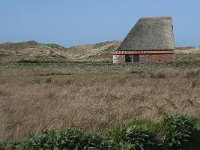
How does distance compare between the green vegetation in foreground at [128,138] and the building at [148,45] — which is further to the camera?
the building at [148,45]

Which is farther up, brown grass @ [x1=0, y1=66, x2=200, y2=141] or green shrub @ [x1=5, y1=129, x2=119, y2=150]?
green shrub @ [x1=5, y1=129, x2=119, y2=150]

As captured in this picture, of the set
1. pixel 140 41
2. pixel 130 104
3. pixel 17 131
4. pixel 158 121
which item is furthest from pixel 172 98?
pixel 140 41

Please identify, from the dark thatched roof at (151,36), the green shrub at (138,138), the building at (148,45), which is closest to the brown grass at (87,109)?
the green shrub at (138,138)

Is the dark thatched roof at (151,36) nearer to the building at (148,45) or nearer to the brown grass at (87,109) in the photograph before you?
the building at (148,45)

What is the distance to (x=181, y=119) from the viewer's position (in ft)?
29.4

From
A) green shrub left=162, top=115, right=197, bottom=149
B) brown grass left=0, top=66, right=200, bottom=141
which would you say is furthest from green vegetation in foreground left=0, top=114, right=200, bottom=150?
brown grass left=0, top=66, right=200, bottom=141

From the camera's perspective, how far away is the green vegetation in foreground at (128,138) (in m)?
6.78

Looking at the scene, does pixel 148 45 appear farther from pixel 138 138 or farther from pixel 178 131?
pixel 138 138

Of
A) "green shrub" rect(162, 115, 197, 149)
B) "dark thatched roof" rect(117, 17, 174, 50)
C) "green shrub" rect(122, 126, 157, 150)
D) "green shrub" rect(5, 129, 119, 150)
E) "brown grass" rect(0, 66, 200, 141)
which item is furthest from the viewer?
"dark thatched roof" rect(117, 17, 174, 50)

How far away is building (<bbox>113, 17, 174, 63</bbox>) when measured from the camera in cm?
5147

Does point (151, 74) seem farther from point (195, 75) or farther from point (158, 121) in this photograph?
point (158, 121)

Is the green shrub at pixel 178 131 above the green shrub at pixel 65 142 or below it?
below

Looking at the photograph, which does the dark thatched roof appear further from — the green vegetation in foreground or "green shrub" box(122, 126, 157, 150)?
"green shrub" box(122, 126, 157, 150)

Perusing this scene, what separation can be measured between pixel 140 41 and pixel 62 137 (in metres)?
46.2
